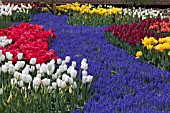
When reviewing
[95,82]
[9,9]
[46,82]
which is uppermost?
[9,9]

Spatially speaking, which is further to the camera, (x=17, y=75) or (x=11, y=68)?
(x=11, y=68)

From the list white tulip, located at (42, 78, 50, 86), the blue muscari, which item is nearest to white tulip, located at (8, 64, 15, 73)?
white tulip, located at (42, 78, 50, 86)

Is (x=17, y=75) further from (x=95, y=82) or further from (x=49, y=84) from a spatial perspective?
(x=95, y=82)

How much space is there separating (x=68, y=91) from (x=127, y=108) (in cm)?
81

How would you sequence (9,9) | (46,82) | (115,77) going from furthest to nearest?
(9,9) < (115,77) < (46,82)

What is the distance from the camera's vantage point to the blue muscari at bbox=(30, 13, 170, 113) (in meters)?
4.05

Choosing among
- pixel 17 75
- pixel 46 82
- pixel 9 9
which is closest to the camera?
pixel 46 82

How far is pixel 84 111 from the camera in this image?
3912 mm

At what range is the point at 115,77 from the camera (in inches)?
200

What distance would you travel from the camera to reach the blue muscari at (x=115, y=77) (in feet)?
13.3

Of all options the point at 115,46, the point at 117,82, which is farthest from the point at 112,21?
the point at 117,82

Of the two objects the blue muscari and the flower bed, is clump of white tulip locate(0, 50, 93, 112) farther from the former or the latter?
the blue muscari

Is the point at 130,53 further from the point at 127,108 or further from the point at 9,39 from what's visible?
the point at 127,108

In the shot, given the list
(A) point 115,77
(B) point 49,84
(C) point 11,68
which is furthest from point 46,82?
(A) point 115,77
